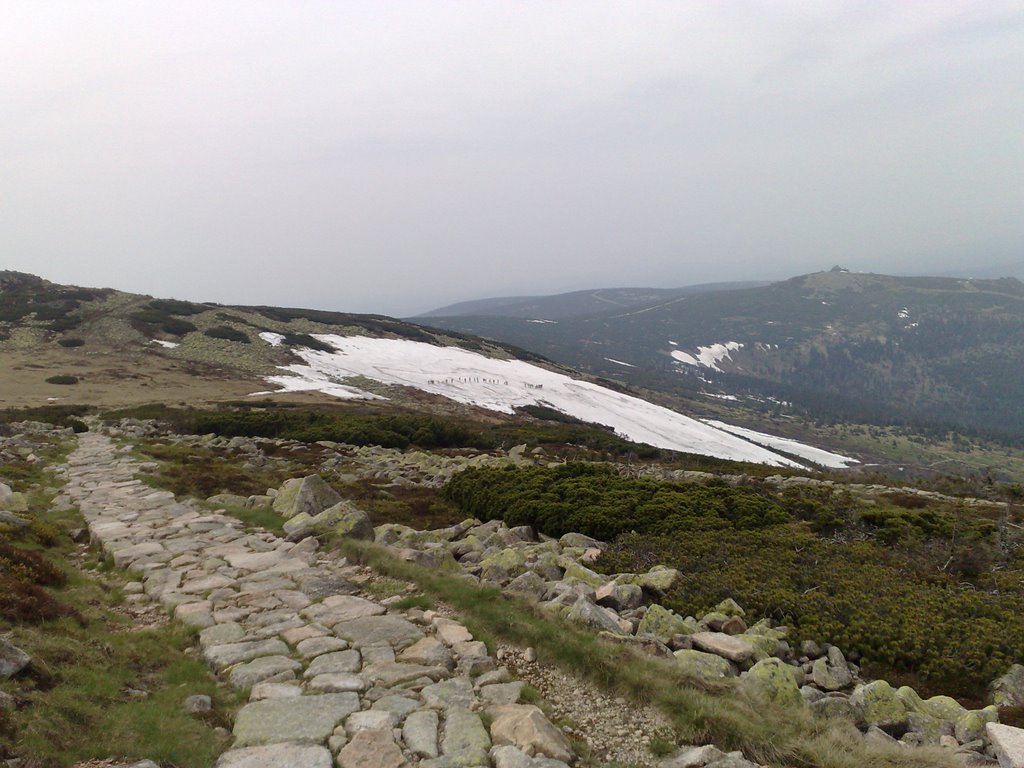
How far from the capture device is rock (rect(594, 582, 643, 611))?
8930mm

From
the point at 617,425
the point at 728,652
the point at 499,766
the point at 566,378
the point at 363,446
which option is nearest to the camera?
the point at 499,766

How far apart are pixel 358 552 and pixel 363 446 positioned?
17.9 meters

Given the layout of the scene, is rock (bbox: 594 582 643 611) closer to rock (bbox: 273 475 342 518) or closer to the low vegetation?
the low vegetation

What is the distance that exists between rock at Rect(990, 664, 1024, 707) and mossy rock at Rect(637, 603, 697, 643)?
3.62 metres

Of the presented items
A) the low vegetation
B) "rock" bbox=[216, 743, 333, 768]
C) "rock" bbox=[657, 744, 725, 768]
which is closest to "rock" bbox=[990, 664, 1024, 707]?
the low vegetation

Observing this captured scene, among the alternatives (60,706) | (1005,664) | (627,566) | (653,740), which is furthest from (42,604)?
(1005,664)

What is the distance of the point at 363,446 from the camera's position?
89.7 ft

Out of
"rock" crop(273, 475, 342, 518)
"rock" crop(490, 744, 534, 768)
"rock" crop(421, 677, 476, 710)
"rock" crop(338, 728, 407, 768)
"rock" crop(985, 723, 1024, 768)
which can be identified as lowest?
"rock" crop(273, 475, 342, 518)

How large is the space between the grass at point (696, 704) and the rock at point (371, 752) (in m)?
2.05

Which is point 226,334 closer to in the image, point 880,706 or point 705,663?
point 705,663

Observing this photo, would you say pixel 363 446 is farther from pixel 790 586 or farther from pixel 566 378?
pixel 566 378

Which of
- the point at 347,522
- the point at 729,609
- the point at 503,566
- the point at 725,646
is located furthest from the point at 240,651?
the point at 729,609

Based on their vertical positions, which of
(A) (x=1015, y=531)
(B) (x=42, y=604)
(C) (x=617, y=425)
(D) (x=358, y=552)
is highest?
(B) (x=42, y=604)

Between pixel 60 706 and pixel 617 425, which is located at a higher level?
pixel 60 706
